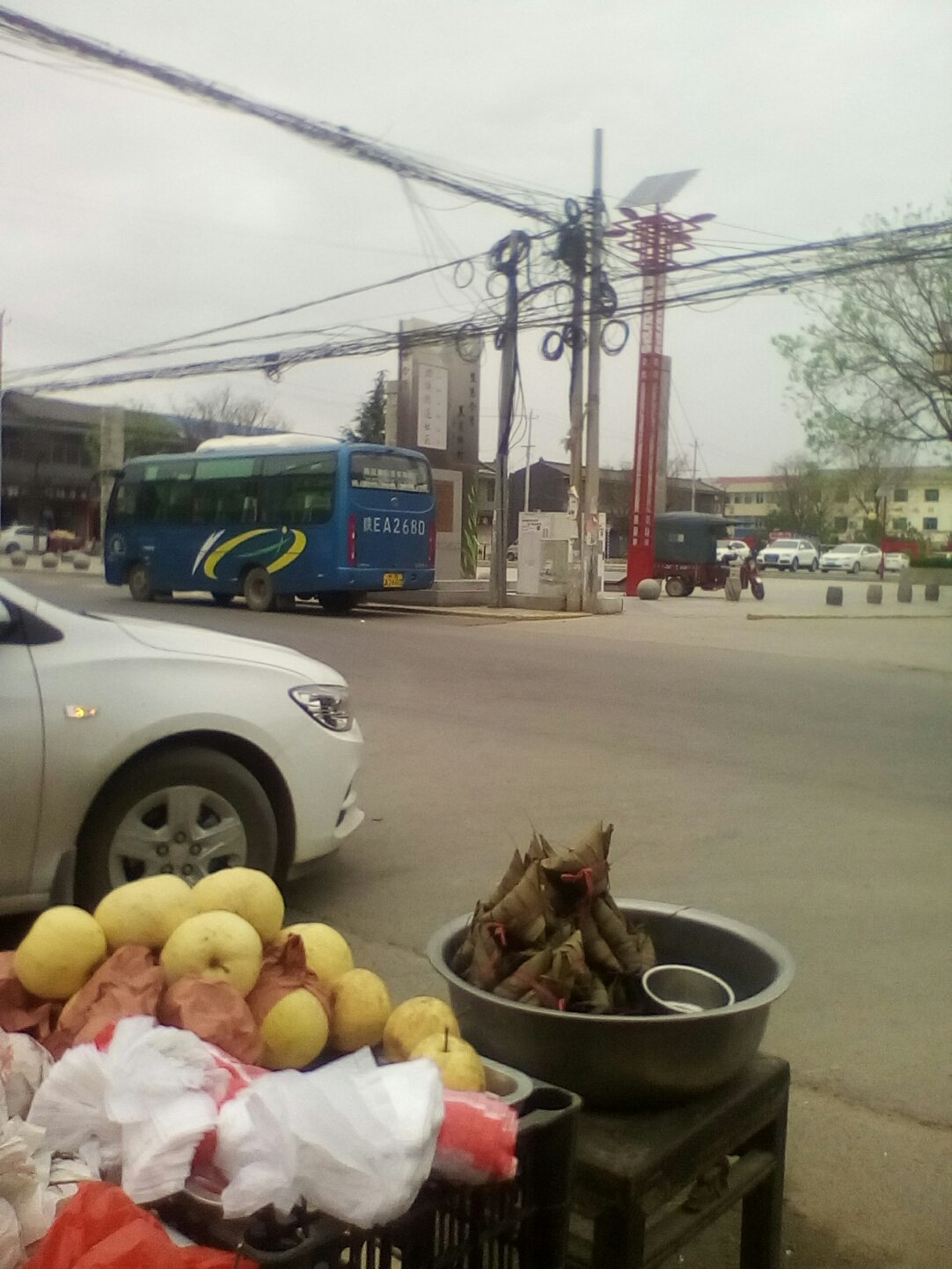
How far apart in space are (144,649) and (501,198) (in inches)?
620

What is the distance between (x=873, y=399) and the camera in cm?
3241

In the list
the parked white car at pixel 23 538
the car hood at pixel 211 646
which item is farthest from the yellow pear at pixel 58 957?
the parked white car at pixel 23 538

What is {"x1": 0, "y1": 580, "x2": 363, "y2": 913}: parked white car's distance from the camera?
149 inches

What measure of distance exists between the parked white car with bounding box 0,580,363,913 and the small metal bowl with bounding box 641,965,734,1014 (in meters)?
2.37

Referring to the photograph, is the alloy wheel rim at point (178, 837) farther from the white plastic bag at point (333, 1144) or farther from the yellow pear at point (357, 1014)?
the white plastic bag at point (333, 1144)

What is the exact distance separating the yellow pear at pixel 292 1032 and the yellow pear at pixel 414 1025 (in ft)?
0.38

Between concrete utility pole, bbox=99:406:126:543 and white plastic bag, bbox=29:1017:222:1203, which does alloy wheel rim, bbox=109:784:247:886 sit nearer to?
white plastic bag, bbox=29:1017:222:1203

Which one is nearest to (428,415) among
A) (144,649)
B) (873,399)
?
(873,399)

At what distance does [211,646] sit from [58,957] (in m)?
2.42

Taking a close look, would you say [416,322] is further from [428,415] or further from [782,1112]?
[782,1112]

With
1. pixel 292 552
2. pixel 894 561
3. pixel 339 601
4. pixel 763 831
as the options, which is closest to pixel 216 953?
pixel 763 831

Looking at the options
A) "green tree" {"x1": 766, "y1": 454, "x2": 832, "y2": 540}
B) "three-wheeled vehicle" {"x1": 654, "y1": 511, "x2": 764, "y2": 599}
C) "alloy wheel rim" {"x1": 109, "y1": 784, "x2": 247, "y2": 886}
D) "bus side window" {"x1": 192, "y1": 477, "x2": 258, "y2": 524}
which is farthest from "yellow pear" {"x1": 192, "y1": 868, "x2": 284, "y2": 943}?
"green tree" {"x1": 766, "y1": 454, "x2": 832, "y2": 540}

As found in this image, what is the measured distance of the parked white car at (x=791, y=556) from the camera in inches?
2210

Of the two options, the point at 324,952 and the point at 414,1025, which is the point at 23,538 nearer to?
the point at 324,952
